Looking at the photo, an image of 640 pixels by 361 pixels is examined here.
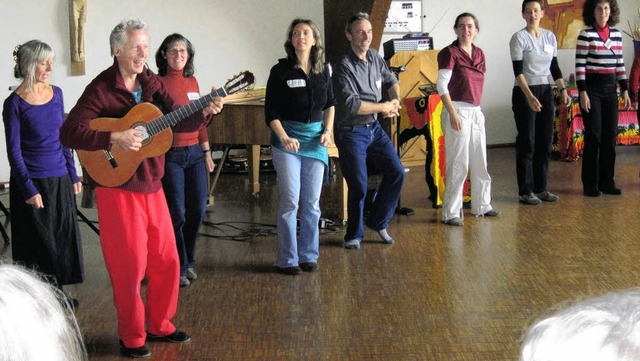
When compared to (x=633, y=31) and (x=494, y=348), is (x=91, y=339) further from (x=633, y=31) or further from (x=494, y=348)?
(x=633, y=31)

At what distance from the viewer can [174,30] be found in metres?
9.05

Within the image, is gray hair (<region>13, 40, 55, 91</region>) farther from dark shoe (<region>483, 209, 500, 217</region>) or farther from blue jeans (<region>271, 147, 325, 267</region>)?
dark shoe (<region>483, 209, 500, 217</region>)

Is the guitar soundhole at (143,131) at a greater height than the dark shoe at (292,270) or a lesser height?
greater

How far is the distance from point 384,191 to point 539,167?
6.03 ft


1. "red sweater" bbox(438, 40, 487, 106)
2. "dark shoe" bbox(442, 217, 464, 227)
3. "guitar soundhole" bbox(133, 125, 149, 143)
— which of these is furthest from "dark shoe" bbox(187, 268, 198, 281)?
"red sweater" bbox(438, 40, 487, 106)

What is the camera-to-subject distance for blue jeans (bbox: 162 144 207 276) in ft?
14.9

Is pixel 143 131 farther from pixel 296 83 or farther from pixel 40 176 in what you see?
pixel 296 83

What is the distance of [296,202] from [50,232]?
1.32 meters

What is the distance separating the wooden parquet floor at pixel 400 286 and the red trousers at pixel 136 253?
189mm

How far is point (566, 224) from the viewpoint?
6.04 metres

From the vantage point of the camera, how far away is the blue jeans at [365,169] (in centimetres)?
538

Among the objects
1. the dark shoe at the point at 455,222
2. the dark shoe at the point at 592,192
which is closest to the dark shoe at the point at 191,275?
the dark shoe at the point at 455,222

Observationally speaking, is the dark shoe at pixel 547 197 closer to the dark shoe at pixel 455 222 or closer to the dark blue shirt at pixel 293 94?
the dark shoe at pixel 455 222

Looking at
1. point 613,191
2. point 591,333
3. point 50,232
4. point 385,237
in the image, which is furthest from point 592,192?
point 591,333
